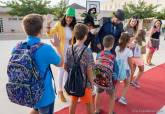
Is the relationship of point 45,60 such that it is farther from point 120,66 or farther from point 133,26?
point 133,26

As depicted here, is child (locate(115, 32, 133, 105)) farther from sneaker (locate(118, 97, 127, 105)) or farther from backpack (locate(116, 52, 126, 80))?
sneaker (locate(118, 97, 127, 105))

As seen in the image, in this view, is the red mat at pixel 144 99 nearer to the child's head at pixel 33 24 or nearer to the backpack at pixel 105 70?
the backpack at pixel 105 70

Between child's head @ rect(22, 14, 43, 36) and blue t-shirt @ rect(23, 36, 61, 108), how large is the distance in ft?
0.22

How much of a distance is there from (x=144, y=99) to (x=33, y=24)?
144 inches

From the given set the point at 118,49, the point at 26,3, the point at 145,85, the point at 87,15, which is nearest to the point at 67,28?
the point at 87,15

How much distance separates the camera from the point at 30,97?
9.79 feet

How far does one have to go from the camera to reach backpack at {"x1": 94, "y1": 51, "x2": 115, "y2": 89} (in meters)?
4.26

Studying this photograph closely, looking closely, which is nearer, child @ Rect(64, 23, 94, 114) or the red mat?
child @ Rect(64, 23, 94, 114)

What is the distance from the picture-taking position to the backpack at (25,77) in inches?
114

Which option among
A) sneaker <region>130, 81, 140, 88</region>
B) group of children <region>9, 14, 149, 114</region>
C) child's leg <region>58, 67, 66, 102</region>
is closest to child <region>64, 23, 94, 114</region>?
group of children <region>9, 14, 149, 114</region>

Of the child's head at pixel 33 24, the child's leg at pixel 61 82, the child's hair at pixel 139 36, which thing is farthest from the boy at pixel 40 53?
the child's hair at pixel 139 36

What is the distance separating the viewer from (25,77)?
290cm

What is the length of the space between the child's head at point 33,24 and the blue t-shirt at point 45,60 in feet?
0.22

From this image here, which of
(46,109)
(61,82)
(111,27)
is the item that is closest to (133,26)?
(111,27)
